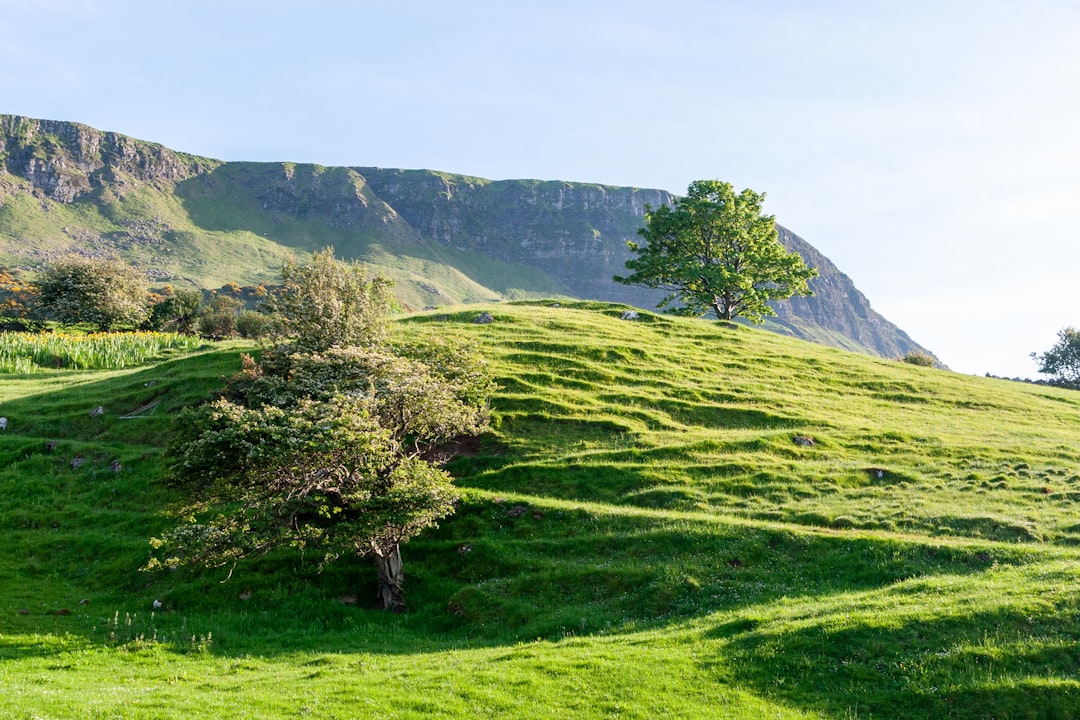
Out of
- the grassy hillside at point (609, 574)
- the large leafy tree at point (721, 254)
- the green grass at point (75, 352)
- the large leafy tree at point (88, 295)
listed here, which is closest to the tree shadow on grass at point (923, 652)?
the grassy hillside at point (609, 574)

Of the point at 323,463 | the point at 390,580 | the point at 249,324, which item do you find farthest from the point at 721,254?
the point at 323,463

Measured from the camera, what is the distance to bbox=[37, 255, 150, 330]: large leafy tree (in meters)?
80.8

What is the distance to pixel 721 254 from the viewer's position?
73250 mm

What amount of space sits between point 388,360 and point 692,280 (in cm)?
4795

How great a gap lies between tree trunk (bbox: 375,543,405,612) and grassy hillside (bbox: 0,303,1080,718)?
63 cm

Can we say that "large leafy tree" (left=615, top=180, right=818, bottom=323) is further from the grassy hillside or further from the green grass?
the green grass

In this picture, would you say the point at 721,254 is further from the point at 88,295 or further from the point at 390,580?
the point at 88,295

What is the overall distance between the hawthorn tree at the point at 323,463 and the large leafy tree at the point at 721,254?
47.1 meters

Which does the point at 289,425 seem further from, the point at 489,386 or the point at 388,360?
the point at 489,386

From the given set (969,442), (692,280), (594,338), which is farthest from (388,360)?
(692,280)

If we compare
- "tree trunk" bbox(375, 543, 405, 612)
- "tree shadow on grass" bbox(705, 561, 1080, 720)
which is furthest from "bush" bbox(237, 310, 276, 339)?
"tree shadow on grass" bbox(705, 561, 1080, 720)

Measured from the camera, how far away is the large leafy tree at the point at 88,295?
265ft

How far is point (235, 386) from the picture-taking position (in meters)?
34.8

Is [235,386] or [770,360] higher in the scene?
[770,360]
